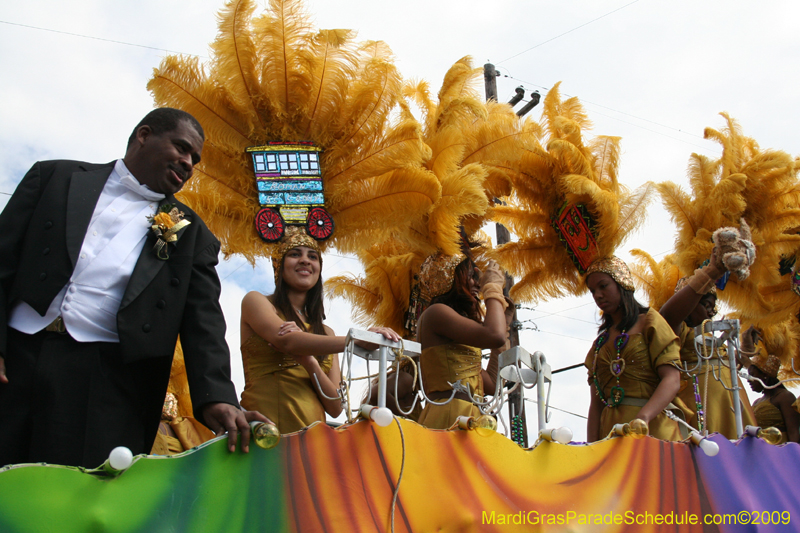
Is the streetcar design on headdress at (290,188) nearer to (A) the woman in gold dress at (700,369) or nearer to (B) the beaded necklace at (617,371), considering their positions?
(B) the beaded necklace at (617,371)

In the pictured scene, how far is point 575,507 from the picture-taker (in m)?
2.05

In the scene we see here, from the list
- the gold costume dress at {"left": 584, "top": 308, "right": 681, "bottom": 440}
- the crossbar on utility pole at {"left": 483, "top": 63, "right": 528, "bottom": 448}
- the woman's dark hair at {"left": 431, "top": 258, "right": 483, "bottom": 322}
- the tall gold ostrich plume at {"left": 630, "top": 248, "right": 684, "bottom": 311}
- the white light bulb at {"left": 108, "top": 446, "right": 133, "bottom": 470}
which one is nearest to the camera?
the white light bulb at {"left": 108, "top": 446, "right": 133, "bottom": 470}

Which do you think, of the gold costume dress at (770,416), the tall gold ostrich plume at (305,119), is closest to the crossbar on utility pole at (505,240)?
the gold costume dress at (770,416)

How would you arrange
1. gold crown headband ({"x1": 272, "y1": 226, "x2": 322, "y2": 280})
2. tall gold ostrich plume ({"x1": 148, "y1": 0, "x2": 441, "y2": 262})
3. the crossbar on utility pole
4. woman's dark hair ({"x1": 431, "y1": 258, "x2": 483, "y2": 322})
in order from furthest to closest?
1. the crossbar on utility pole
2. woman's dark hair ({"x1": 431, "y1": 258, "x2": 483, "y2": 322})
3. tall gold ostrich plume ({"x1": 148, "y1": 0, "x2": 441, "y2": 262})
4. gold crown headband ({"x1": 272, "y1": 226, "x2": 322, "y2": 280})

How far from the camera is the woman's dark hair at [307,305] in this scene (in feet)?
9.42

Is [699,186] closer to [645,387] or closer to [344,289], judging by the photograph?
[645,387]

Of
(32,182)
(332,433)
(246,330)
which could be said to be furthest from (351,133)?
(332,433)

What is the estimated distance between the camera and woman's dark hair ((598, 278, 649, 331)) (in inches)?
135

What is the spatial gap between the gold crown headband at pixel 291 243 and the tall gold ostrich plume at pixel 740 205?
2503 millimetres

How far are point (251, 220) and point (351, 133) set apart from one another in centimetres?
68

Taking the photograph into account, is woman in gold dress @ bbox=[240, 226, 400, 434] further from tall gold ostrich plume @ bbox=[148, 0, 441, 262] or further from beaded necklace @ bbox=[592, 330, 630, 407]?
beaded necklace @ bbox=[592, 330, 630, 407]

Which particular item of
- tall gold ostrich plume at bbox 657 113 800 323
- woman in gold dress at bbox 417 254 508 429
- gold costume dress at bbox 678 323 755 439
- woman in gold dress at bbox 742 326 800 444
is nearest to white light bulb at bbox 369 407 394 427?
woman in gold dress at bbox 417 254 508 429

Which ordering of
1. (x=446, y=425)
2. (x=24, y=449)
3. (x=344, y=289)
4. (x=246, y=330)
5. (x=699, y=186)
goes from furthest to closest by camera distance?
1. (x=344, y=289)
2. (x=699, y=186)
3. (x=446, y=425)
4. (x=246, y=330)
5. (x=24, y=449)

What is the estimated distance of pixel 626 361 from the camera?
3330mm
